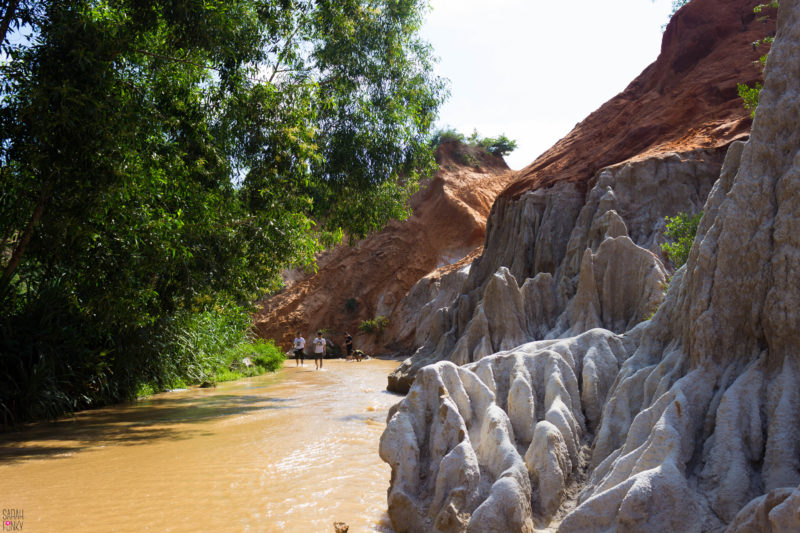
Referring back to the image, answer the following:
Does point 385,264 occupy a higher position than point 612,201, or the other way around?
point 385,264

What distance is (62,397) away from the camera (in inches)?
393

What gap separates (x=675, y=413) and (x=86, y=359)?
10.7m

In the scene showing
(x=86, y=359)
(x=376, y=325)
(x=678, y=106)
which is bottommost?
(x=376, y=325)

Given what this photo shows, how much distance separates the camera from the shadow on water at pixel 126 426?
7.66m

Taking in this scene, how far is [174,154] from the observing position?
9281 millimetres

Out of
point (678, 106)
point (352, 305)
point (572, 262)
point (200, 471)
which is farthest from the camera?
point (352, 305)

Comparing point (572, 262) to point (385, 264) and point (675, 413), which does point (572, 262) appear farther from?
point (385, 264)

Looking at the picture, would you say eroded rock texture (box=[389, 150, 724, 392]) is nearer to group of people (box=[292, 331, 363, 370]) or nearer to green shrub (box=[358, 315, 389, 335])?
group of people (box=[292, 331, 363, 370])

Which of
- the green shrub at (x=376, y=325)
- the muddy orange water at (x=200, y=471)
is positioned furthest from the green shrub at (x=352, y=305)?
the muddy orange water at (x=200, y=471)

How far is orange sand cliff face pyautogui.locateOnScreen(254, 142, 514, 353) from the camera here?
40.0 meters

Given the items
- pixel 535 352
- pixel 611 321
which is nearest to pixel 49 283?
pixel 535 352

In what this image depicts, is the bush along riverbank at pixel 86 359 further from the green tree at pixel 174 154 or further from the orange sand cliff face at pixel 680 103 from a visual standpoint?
the orange sand cliff face at pixel 680 103

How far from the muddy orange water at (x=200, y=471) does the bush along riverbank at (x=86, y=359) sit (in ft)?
1.68

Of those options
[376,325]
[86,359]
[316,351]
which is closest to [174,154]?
[86,359]
